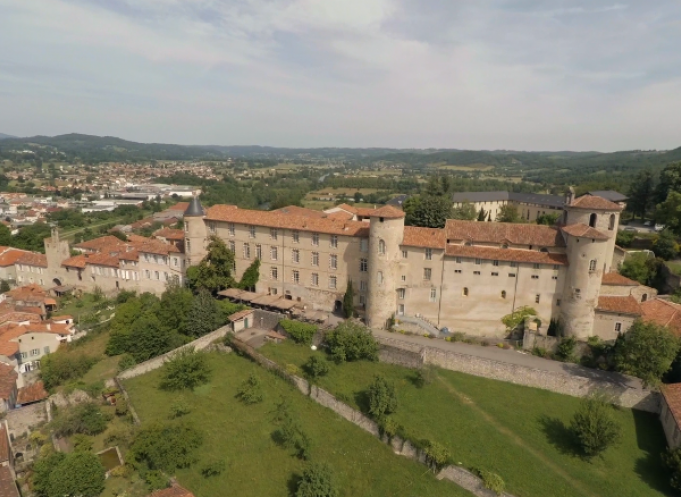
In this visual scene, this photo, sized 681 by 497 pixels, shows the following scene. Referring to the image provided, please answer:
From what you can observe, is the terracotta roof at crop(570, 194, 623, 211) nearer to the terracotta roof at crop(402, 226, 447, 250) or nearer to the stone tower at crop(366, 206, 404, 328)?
the terracotta roof at crop(402, 226, 447, 250)

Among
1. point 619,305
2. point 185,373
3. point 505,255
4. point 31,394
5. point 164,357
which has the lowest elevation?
point 31,394

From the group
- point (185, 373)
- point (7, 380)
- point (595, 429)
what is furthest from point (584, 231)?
point (7, 380)

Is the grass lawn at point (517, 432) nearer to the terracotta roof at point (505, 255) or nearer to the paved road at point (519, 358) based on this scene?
the paved road at point (519, 358)

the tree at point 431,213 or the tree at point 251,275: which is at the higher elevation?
the tree at point 431,213

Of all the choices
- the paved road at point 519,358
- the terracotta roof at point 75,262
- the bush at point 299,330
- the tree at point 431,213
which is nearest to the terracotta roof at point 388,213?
the paved road at point 519,358

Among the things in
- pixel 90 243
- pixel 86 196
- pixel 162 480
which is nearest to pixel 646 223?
pixel 162 480

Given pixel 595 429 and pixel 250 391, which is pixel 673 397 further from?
pixel 250 391
